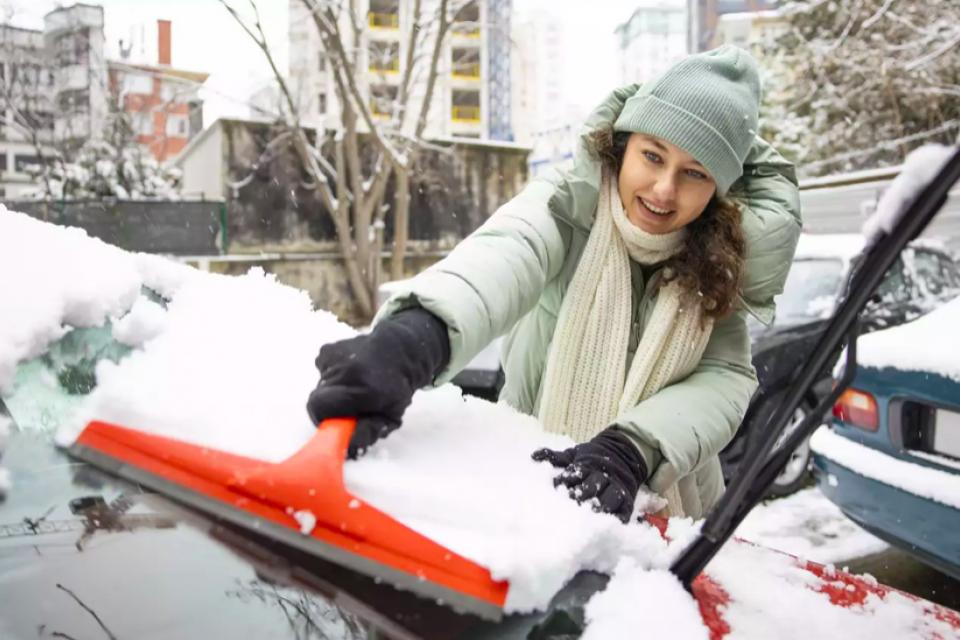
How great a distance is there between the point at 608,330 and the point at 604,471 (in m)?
0.61

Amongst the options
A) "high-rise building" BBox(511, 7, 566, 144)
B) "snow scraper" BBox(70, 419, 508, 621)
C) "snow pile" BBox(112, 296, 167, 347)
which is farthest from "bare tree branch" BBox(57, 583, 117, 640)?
"high-rise building" BBox(511, 7, 566, 144)

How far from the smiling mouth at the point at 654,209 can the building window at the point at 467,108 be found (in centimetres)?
2630

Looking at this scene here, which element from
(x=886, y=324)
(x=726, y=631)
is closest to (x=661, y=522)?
(x=726, y=631)

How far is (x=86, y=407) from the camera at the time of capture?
43.2 inches

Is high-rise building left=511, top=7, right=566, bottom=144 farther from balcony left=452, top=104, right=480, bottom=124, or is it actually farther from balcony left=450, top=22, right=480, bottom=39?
balcony left=450, top=22, right=480, bottom=39

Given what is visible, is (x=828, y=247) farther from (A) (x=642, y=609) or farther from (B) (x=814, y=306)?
(A) (x=642, y=609)

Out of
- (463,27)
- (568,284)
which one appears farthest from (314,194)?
(568,284)

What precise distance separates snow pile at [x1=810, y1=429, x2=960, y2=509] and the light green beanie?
6.12 ft

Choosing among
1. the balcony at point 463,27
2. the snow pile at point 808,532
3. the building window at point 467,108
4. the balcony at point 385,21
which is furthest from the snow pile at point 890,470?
the building window at point 467,108

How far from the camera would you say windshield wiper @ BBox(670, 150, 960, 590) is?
84cm

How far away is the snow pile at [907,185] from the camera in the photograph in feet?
2.65

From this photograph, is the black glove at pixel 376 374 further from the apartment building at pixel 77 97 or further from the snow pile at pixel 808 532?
the apartment building at pixel 77 97

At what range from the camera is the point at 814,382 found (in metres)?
0.94

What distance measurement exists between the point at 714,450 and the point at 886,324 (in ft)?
12.7
